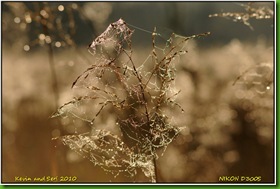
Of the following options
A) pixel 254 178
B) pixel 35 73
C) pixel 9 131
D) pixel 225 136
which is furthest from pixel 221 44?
pixel 9 131

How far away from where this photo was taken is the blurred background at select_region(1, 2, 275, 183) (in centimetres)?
315

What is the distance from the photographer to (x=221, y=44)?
3271 millimetres

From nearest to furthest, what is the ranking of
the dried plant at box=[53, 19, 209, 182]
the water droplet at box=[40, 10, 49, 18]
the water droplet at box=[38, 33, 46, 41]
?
the dried plant at box=[53, 19, 209, 182] < the water droplet at box=[40, 10, 49, 18] < the water droplet at box=[38, 33, 46, 41]

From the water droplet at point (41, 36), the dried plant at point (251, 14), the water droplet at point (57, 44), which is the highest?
the water droplet at point (41, 36)

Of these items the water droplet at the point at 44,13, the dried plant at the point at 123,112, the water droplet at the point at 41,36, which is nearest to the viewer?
the dried plant at the point at 123,112

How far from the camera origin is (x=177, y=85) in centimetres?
328

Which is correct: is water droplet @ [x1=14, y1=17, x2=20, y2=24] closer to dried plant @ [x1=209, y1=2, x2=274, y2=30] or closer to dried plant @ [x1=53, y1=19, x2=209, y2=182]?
dried plant @ [x1=53, y1=19, x2=209, y2=182]

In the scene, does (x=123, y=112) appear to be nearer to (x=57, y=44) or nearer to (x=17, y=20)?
(x=57, y=44)

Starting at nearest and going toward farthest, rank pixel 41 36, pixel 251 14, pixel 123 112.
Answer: pixel 251 14, pixel 123 112, pixel 41 36

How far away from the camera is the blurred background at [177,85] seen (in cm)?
315

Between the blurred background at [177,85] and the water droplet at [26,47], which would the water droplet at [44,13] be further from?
the water droplet at [26,47]

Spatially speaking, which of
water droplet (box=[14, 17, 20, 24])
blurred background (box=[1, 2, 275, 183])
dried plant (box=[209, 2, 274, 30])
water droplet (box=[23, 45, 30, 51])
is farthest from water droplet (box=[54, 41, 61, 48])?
dried plant (box=[209, 2, 274, 30])

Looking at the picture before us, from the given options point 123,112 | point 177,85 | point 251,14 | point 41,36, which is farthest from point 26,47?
point 251,14

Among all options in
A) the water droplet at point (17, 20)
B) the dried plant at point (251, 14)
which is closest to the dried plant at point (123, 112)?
the dried plant at point (251, 14)
